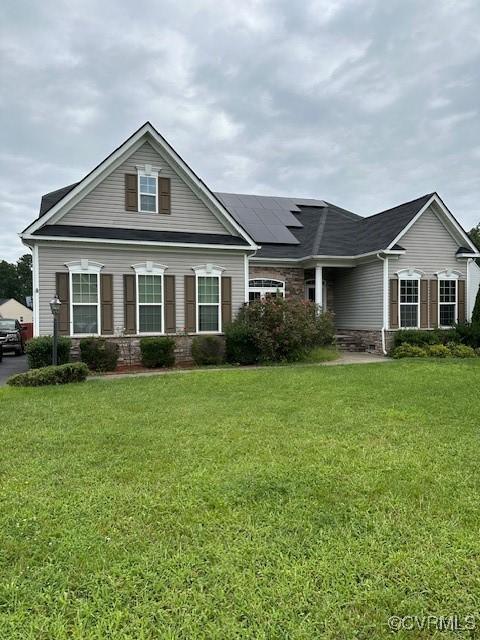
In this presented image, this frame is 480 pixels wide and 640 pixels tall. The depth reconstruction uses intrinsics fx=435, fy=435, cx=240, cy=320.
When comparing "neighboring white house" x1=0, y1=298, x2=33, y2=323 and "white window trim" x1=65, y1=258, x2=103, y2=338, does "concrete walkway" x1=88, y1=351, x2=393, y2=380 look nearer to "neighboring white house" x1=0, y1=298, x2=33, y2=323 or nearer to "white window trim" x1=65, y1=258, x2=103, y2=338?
"white window trim" x1=65, y1=258, x2=103, y2=338

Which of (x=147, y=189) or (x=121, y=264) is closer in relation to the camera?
(x=121, y=264)

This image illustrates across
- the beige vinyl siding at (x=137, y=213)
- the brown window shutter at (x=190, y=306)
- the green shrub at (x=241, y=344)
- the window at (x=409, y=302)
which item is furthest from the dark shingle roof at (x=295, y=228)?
the green shrub at (x=241, y=344)

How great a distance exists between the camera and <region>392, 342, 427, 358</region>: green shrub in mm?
14844

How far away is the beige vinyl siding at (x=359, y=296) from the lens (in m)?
16.4

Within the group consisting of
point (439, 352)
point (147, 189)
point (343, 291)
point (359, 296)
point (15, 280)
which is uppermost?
point (15, 280)

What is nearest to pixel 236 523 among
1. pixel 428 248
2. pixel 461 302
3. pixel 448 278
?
pixel 428 248

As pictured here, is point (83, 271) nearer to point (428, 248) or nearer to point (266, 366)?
point (266, 366)

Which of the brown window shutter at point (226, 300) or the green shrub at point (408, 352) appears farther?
the green shrub at point (408, 352)

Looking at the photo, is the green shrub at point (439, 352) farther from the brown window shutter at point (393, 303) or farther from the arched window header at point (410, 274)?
the arched window header at point (410, 274)

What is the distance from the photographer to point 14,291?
83.6 meters

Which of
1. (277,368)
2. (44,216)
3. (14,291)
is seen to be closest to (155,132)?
(44,216)

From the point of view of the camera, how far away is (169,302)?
550 inches

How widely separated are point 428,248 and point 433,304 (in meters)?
2.15

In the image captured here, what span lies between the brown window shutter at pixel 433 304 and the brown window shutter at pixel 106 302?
38.5 feet
